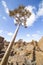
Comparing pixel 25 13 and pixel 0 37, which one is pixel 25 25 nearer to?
pixel 25 13

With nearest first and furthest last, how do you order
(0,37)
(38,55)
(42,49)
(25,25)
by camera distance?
(38,55) → (25,25) → (42,49) → (0,37)

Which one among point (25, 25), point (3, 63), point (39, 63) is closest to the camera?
point (3, 63)

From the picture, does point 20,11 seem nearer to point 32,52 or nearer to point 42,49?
point 42,49

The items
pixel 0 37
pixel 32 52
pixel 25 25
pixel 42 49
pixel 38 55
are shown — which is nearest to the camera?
pixel 38 55

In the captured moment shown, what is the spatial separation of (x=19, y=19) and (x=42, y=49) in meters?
7.95

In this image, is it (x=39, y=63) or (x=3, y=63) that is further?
(x=39, y=63)

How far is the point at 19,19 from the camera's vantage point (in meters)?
22.0

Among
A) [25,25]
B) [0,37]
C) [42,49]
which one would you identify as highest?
[0,37]

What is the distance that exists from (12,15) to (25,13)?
8.06 ft

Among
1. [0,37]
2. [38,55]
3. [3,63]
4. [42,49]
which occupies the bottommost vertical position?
[3,63]

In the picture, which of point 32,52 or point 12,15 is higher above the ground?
point 12,15

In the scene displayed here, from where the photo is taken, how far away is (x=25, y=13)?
69.9ft

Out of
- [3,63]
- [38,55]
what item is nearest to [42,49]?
[38,55]

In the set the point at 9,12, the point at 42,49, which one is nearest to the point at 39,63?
the point at 42,49
